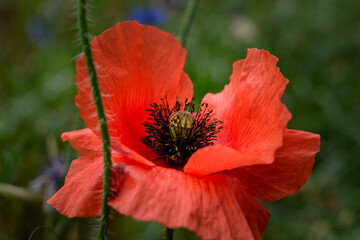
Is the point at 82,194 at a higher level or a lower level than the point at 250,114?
lower

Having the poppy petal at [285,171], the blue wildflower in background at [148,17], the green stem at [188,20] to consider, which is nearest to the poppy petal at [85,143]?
the poppy petal at [285,171]

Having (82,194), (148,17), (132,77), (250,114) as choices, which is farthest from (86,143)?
(148,17)

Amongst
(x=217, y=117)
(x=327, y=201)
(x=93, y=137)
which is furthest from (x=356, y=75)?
(x=93, y=137)

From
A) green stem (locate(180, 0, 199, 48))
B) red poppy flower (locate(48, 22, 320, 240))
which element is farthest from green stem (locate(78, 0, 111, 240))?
green stem (locate(180, 0, 199, 48))

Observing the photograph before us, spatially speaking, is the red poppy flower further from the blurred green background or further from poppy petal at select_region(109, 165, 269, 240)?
the blurred green background

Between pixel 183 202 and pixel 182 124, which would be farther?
pixel 182 124

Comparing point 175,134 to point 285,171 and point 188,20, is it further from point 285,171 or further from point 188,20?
point 188,20

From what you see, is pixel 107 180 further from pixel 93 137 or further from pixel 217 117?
pixel 217 117

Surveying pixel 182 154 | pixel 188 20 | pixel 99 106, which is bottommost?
pixel 182 154
